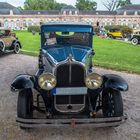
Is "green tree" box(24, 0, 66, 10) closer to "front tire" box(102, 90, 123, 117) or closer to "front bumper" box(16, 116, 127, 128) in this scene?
"front tire" box(102, 90, 123, 117)

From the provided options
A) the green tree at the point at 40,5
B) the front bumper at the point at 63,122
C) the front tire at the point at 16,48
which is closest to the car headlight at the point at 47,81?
the front bumper at the point at 63,122

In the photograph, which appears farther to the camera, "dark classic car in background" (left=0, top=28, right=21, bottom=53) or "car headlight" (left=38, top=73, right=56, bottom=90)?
"dark classic car in background" (left=0, top=28, right=21, bottom=53)

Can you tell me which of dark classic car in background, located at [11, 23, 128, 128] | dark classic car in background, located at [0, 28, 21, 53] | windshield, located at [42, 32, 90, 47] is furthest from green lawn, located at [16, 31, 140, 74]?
dark classic car in background, located at [11, 23, 128, 128]

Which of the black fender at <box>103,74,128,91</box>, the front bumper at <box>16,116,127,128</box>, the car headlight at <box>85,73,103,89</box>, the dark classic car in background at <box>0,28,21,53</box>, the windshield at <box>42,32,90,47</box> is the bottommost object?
the dark classic car in background at <box>0,28,21,53</box>

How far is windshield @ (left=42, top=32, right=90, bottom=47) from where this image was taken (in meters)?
6.99

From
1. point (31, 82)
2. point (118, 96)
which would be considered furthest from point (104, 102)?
point (31, 82)

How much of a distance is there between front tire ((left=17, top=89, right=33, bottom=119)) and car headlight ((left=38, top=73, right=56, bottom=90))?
51 cm

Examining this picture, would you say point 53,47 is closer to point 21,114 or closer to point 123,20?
point 21,114

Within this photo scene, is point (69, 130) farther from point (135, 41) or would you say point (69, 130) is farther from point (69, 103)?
point (135, 41)

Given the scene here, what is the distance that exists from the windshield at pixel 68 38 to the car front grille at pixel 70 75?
5.35 ft

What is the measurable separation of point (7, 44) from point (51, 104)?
11.4 metres

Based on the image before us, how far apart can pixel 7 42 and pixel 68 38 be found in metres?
10.1

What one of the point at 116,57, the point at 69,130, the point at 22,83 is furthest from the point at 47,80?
the point at 116,57

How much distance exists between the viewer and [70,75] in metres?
5.46
